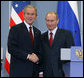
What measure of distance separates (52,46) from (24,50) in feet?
1.00

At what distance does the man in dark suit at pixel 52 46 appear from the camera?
7.13 feet

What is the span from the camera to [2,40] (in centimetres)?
407

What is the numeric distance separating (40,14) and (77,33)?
86 cm

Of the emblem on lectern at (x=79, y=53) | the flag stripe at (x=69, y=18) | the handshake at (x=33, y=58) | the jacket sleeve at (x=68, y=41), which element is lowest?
the handshake at (x=33, y=58)

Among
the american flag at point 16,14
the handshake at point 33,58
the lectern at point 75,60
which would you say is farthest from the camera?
the american flag at point 16,14

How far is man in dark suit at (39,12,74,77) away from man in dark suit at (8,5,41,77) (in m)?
0.09

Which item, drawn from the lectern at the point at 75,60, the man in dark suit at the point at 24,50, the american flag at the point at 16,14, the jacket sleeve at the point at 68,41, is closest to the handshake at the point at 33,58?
the man in dark suit at the point at 24,50

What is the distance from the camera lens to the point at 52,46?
220 cm

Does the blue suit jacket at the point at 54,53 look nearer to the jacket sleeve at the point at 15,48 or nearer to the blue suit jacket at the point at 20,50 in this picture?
the blue suit jacket at the point at 20,50

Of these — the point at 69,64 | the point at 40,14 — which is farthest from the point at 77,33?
the point at 69,64

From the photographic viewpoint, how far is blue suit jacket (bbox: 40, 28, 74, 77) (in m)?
2.17

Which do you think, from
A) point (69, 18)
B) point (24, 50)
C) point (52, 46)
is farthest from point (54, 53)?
point (69, 18)

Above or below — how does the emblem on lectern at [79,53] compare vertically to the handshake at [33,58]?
above

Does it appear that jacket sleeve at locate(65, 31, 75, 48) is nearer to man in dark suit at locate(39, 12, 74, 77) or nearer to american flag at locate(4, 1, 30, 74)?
man in dark suit at locate(39, 12, 74, 77)
